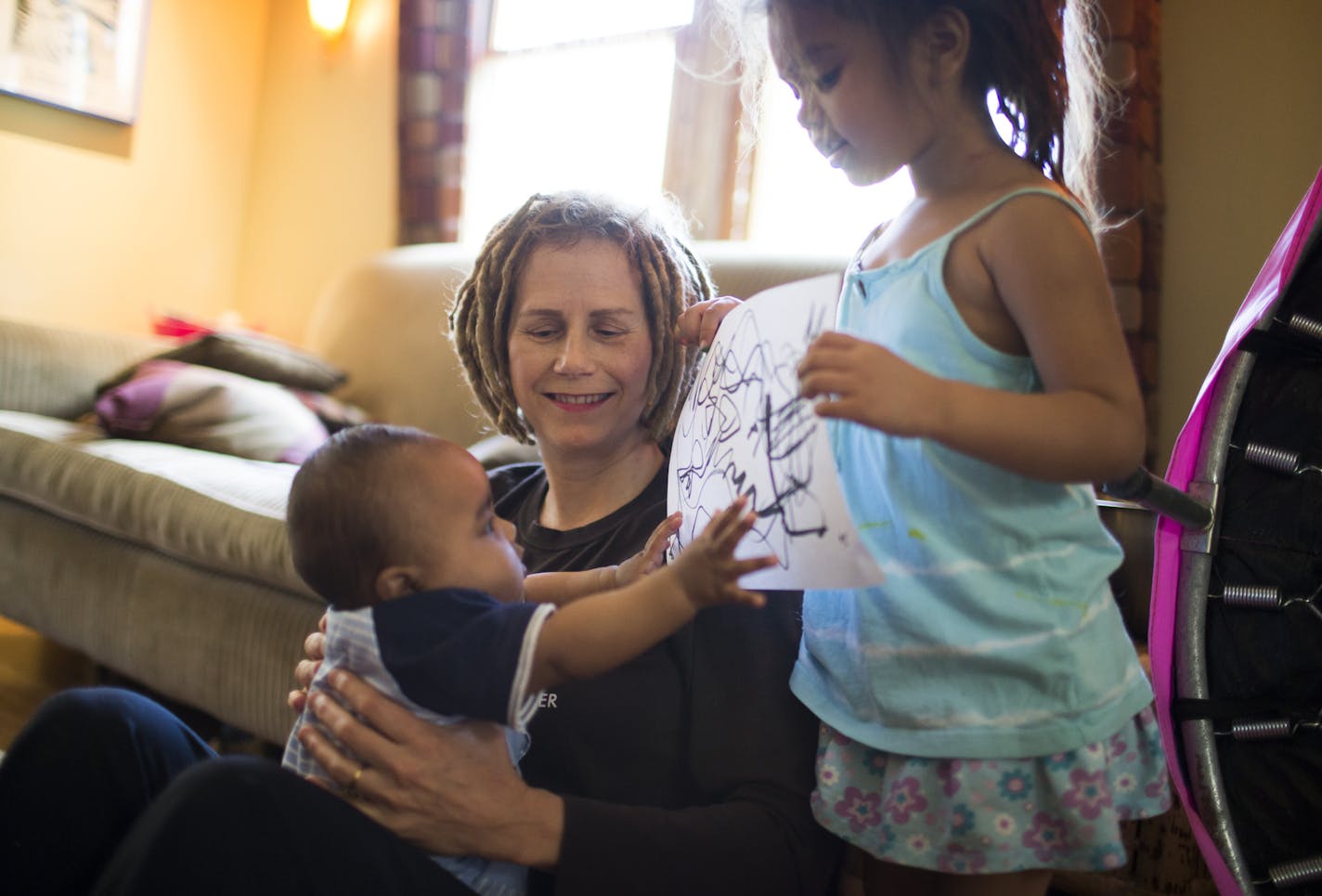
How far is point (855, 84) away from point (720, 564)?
329 millimetres

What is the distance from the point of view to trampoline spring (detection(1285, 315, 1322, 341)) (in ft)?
2.39

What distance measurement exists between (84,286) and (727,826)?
12.8ft

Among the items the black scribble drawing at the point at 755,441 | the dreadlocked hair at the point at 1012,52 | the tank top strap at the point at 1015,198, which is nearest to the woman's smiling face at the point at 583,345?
the black scribble drawing at the point at 755,441

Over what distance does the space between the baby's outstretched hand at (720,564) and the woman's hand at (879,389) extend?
0.10m

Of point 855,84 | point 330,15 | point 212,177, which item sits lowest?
point 855,84

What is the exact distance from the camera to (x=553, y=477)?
1065mm

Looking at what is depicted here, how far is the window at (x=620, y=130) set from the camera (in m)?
2.82

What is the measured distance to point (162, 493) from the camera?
1827 mm

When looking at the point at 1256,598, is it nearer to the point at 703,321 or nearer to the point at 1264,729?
the point at 1264,729

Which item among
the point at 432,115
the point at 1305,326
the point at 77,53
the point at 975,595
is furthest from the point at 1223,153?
the point at 77,53

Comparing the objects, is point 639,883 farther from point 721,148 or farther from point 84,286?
point 84,286

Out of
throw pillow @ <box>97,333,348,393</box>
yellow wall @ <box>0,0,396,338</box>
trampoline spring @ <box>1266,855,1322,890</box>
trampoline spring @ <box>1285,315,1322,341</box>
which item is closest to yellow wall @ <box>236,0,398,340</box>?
yellow wall @ <box>0,0,396,338</box>

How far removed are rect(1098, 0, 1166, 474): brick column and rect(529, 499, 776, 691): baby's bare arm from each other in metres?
1.56

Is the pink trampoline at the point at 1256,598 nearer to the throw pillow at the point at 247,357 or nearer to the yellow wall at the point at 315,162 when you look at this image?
the throw pillow at the point at 247,357
